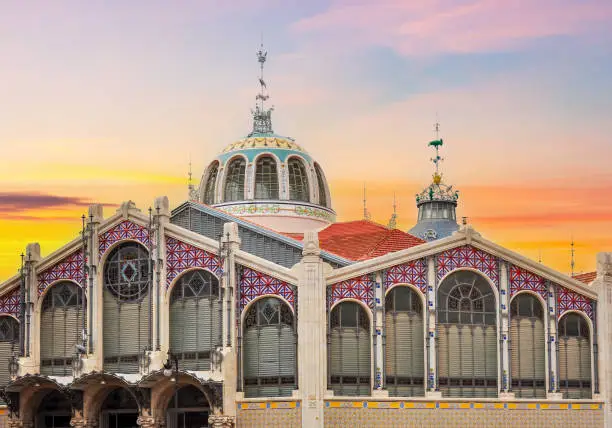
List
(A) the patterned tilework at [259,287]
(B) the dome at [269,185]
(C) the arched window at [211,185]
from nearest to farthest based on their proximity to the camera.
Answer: (A) the patterned tilework at [259,287]
(B) the dome at [269,185]
(C) the arched window at [211,185]

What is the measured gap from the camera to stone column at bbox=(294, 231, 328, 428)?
194ft

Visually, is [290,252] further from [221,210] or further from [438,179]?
[438,179]

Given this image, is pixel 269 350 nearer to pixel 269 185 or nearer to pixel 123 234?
pixel 123 234

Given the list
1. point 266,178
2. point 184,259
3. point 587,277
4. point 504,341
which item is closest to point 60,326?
point 184,259

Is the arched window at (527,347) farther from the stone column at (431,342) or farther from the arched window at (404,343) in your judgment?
the arched window at (404,343)

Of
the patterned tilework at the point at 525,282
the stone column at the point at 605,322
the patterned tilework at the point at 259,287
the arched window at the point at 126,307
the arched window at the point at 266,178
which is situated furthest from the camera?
the arched window at the point at 266,178

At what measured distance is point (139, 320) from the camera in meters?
63.3

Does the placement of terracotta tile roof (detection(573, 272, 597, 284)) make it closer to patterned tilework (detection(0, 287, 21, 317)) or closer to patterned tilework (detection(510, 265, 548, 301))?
patterned tilework (detection(510, 265, 548, 301))

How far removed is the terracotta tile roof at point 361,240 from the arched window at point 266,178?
10.9ft

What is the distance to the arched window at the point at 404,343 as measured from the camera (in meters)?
61.2

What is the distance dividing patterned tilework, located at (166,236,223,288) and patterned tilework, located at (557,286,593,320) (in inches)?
730

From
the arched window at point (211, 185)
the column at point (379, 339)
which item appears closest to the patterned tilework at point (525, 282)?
the column at point (379, 339)

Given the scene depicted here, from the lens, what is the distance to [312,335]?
195 ft

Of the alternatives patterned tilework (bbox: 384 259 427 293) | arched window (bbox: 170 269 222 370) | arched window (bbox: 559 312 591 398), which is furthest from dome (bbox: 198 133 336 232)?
arched window (bbox: 559 312 591 398)
